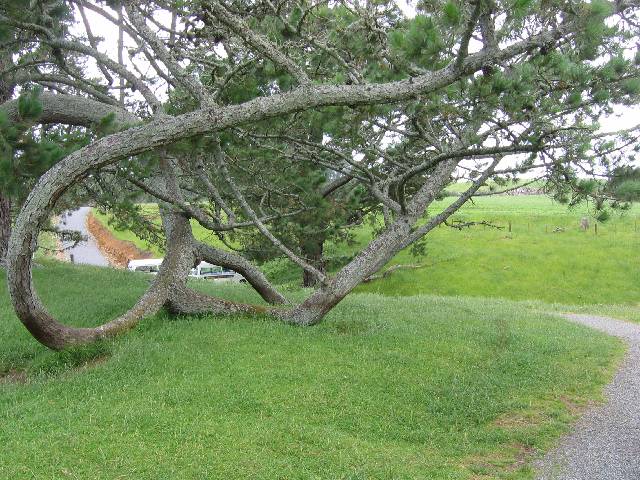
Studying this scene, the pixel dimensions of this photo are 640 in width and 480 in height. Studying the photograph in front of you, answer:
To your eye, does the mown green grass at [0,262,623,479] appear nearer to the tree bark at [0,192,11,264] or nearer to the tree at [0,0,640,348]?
the tree at [0,0,640,348]

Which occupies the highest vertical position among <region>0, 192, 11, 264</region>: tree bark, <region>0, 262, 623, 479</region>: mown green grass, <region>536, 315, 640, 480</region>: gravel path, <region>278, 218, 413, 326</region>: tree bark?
<region>0, 192, 11, 264</region>: tree bark

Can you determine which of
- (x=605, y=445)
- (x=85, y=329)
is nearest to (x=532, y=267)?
(x=605, y=445)

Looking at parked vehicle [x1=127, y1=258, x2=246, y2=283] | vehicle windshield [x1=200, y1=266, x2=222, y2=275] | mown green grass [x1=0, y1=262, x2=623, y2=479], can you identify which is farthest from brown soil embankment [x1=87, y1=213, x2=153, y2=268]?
mown green grass [x1=0, y1=262, x2=623, y2=479]

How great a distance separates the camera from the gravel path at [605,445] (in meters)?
5.35

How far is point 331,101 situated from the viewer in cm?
604

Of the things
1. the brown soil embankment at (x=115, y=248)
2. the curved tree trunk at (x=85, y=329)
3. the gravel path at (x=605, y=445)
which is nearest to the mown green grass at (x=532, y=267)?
the curved tree trunk at (x=85, y=329)

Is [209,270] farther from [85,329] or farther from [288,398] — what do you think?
[288,398]

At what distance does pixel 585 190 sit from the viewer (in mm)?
7016

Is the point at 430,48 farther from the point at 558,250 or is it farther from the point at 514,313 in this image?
the point at 558,250

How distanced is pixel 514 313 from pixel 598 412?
7525 millimetres

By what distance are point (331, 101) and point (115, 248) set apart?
43.3 metres

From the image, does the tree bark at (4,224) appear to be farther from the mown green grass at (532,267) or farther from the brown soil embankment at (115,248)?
the brown soil embankment at (115,248)

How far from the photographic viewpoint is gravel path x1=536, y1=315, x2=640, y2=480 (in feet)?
17.5

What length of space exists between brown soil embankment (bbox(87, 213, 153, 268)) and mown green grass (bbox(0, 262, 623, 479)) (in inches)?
1218
